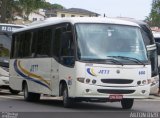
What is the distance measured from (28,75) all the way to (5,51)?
19.2 feet

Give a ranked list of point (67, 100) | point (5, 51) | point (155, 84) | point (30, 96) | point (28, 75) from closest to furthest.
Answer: point (67, 100), point (28, 75), point (30, 96), point (5, 51), point (155, 84)

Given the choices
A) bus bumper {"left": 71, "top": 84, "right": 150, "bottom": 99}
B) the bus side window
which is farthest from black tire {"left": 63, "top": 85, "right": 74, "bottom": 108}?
the bus side window

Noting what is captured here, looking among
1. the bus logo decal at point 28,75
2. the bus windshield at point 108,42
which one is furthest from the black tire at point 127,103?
the bus logo decal at point 28,75

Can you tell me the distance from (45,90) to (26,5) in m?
30.5

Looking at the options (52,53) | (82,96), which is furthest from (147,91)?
(52,53)

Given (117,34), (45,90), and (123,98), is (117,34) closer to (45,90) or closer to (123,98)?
(123,98)

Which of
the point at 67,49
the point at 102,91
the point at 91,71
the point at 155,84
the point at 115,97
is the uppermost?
the point at 67,49

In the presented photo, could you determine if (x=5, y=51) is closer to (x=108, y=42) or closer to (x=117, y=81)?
(x=108, y=42)

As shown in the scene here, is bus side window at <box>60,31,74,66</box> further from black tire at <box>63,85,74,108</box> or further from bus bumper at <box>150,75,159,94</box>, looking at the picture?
bus bumper at <box>150,75,159,94</box>

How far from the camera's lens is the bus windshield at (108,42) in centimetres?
1939

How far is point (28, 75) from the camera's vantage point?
80.5 feet

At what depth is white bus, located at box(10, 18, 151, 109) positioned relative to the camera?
62.7ft

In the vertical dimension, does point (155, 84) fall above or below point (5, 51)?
below

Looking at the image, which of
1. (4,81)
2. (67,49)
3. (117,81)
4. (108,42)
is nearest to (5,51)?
(4,81)
